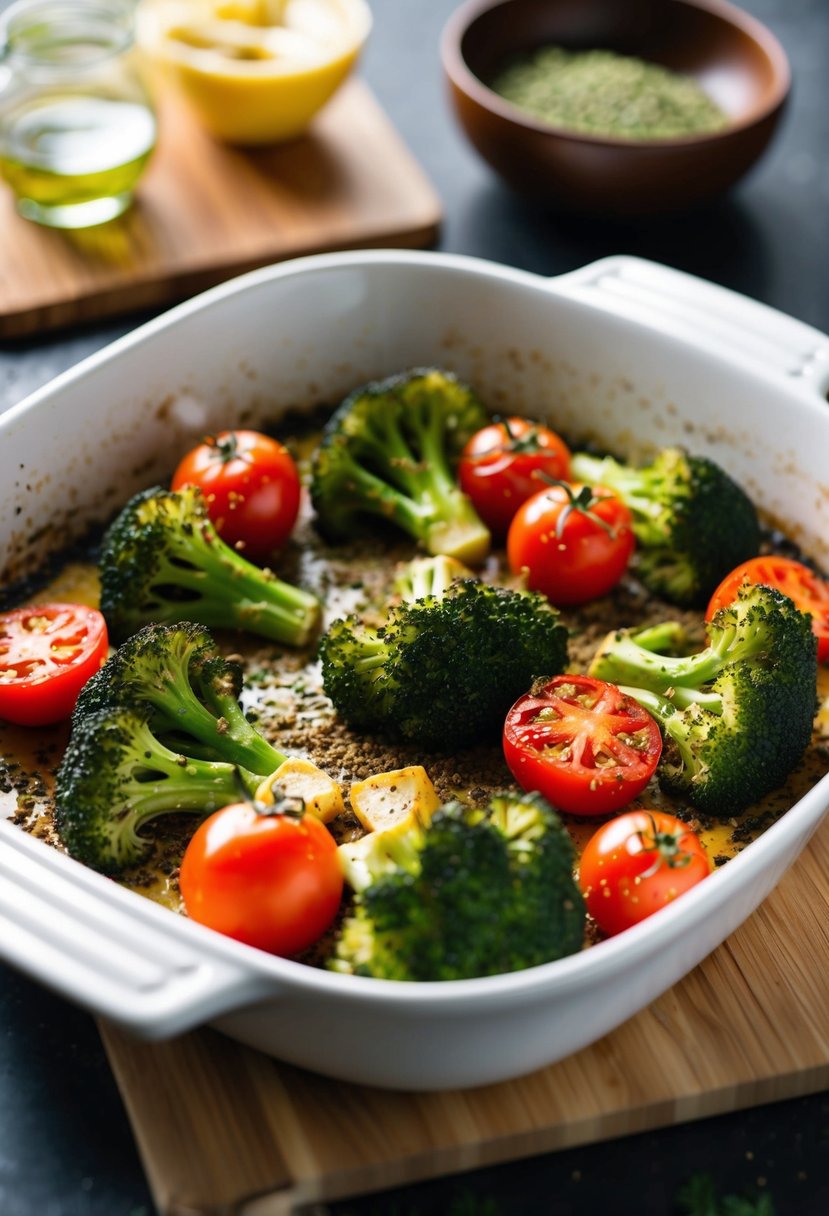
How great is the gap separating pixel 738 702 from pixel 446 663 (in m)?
0.34

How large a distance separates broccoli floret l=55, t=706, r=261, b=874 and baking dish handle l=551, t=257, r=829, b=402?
0.94m

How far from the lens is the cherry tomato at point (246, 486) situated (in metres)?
1.93

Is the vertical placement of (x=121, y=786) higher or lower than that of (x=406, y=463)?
higher

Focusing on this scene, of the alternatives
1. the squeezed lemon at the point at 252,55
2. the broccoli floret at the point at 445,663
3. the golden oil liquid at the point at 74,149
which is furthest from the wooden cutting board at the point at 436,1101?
the squeezed lemon at the point at 252,55

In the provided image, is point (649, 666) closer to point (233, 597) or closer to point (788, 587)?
point (788, 587)

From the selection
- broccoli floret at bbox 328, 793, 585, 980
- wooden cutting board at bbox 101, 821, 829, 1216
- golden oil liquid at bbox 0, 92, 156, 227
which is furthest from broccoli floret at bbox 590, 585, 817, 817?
golden oil liquid at bbox 0, 92, 156, 227

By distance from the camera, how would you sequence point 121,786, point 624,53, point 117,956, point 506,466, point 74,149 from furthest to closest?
point 624,53 → point 74,149 → point 506,466 → point 121,786 → point 117,956

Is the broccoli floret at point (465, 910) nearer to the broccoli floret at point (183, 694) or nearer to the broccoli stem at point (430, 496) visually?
the broccoli floret at point (183, 694)

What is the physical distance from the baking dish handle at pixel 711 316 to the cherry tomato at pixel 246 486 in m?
0.52

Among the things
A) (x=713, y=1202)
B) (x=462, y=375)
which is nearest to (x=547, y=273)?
(x=462, y=375)

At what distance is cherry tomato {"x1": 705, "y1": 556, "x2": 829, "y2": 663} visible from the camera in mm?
1808

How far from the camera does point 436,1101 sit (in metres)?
1.36

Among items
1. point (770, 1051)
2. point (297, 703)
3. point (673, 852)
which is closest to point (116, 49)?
point (297, 703)

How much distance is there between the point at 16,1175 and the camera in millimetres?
1358
